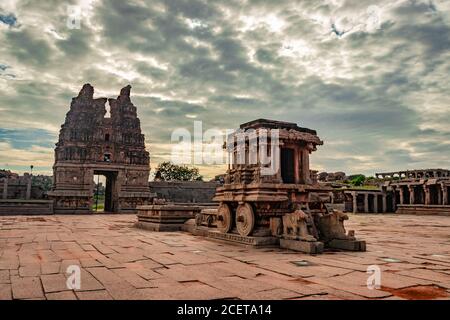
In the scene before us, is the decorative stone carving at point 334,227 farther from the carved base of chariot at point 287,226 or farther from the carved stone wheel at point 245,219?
the carved stone wheel at point 245,219

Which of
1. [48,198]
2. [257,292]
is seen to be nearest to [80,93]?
[48,198]

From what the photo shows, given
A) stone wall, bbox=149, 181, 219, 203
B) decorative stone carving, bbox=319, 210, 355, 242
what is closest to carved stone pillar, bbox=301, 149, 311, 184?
decorative stone carving, bbox=319, 210, 355, 242

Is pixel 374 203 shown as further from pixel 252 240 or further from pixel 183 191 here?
pixel 252 240

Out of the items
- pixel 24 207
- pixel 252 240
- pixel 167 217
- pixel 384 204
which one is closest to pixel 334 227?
pixel 252 240

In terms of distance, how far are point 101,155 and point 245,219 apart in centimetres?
2630

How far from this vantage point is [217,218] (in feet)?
31.7

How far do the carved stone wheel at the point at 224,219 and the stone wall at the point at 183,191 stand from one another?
2536 centimetres

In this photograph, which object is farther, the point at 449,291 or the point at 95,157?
the point at 95,157

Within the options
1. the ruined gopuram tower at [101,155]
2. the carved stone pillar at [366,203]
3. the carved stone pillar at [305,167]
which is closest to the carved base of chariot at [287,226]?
Answer: the carved stone pillar at [305,167]

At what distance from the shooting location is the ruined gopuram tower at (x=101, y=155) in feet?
98.0

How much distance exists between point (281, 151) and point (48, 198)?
2455 centimetres

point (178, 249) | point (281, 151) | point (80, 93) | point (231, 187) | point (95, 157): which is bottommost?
point (178, 249)

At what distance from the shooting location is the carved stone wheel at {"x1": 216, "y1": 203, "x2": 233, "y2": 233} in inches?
356
